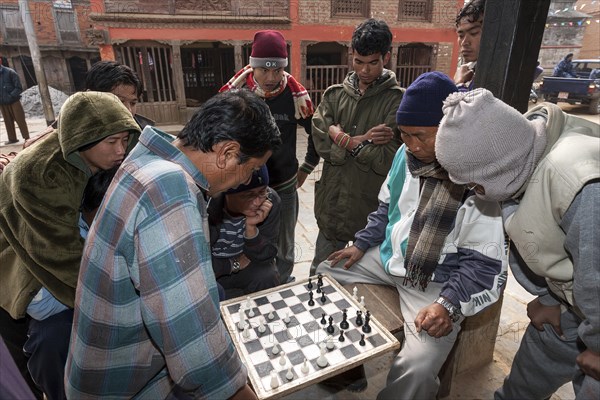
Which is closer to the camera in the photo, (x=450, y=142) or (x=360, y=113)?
(x=450, y=142)

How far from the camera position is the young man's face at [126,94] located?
8.66 ft

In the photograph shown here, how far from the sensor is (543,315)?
1951 mm

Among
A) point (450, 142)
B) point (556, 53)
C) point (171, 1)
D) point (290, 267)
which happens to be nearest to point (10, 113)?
point (171, 1)

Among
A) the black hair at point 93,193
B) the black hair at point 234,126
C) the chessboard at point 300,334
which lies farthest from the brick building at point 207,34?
the black hair at point 234,126

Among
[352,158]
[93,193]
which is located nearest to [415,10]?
[352,158]

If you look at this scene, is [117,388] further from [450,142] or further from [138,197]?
[450,142]

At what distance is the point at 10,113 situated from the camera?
893 centimetres

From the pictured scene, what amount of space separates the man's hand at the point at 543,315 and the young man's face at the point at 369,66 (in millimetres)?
1944

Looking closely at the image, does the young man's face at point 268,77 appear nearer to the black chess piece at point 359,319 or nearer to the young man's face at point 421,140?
the young man's face at point 421,140

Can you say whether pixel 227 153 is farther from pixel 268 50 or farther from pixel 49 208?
pixel 268 50

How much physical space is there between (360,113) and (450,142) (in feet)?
5.11

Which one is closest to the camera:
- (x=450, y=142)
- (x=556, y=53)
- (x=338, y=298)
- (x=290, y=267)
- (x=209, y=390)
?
(x=209, y=390)

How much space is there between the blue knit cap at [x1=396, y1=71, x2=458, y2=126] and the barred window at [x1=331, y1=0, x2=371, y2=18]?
10.5 metres

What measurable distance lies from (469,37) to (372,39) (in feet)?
2.31
